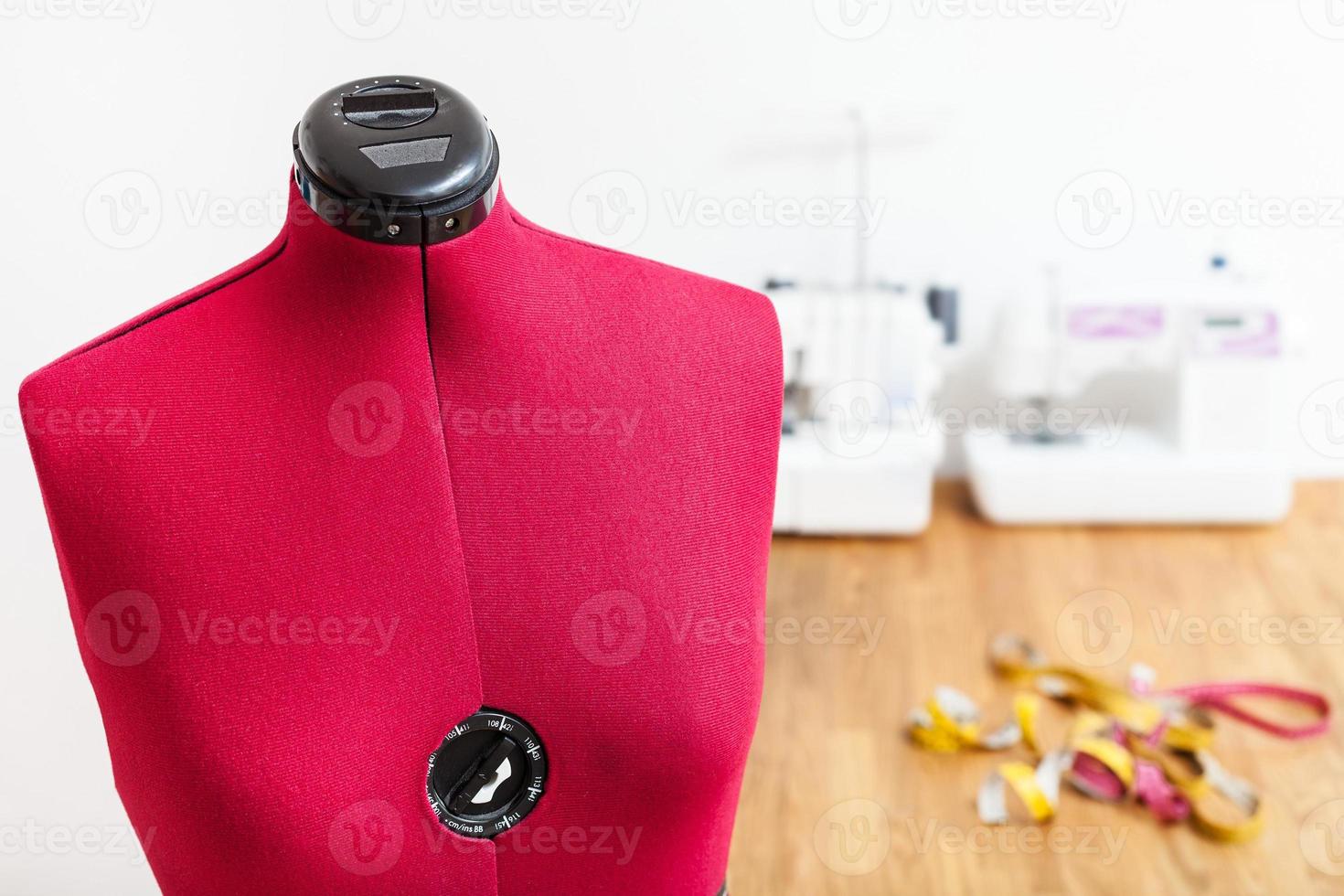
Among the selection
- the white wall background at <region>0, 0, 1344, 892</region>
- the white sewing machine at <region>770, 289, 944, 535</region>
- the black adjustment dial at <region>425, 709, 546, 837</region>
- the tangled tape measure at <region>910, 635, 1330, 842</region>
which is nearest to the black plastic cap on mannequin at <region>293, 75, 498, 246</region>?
the black adjustment dial at <region>425, 709, 546, 837</region>

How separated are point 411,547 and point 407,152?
19cm

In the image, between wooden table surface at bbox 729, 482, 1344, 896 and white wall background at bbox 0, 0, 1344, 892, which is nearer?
wooden table surface at bbox 729, 482, 1344, 896

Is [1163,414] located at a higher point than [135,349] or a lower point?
lower

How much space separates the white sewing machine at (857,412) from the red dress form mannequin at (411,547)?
4.77ft

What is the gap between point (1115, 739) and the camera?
173cm

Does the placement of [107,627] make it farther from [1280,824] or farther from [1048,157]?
[1048,157]

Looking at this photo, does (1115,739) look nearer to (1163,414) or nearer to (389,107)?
(1163,414)

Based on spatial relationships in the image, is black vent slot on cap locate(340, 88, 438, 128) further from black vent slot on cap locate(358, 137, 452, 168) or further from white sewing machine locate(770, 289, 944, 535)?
white sewing machine locate(770, 289, 944, 535)

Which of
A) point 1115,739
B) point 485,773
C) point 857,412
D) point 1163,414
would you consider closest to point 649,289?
point 485,773

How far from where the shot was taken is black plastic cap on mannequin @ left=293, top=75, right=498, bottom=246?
608 mm

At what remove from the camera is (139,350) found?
0.65m

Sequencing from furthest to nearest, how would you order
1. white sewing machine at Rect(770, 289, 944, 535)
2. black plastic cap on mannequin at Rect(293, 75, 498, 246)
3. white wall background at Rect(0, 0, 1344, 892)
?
1. white sewing machine at Rect(770, 289, 944, 535)
2. white wall background at Rect(0, 0, 1344, 892)
3. black plastic cap on mannequin at Rect(293, 75, 498, 246)

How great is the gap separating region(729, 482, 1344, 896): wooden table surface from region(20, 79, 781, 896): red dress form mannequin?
0.85m

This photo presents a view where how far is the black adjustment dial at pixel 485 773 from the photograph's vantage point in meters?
0.70
